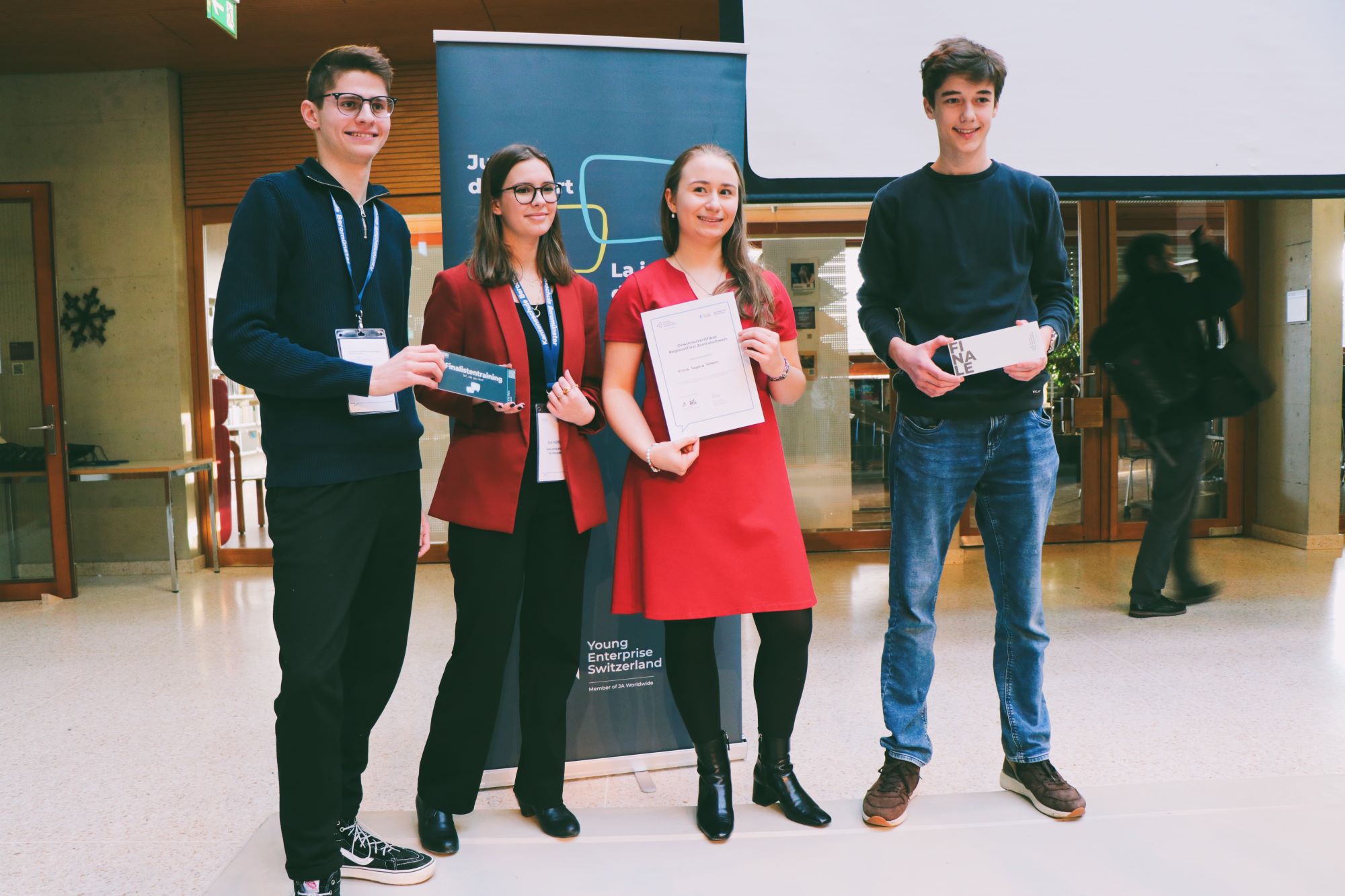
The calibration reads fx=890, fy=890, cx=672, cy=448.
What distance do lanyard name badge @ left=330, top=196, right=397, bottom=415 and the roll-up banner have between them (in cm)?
60

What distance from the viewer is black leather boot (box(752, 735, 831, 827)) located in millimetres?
2146

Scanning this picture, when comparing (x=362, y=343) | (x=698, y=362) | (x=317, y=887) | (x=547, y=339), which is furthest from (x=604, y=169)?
(x=317, y=887)

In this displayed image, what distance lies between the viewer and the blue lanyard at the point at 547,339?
210cm

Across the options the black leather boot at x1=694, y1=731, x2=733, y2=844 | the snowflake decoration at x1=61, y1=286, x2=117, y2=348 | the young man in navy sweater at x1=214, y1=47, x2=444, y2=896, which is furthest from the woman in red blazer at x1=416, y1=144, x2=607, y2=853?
the snowflake decoration at x1=61, y1=286, x2=117, y2=348

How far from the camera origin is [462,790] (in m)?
2.11

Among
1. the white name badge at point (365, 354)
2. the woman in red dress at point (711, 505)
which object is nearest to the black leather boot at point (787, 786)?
the woman in red dress at point (711, 505)

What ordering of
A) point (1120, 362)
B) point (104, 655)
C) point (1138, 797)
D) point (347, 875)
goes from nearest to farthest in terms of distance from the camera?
point (347, 875), point (1138, 797), point (1120, 362), point (104, 655)

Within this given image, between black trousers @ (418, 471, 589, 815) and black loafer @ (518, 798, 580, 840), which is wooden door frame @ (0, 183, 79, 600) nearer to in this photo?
black trousers @ (418, 471, 589, 815)

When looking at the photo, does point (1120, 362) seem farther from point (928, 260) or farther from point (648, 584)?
point (648, 584)

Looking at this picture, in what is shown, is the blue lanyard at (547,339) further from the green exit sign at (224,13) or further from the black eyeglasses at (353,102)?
the green exit sign at (224,13)

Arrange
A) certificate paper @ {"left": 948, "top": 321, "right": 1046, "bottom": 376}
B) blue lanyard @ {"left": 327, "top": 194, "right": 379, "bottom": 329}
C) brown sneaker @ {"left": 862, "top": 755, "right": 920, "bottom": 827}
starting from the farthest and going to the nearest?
brown sneaker @ {"left": 862, "top": 755, "right": 920, "bottom": 827} → certificate paper @ {"left": 948, "top": 321, "right": 1046, "bottom": 376} → blue lanyard @ {"left": 327, "top": 194, "right": 379, "bottom": 329}

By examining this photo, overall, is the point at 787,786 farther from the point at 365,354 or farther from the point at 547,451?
the point at 365,354

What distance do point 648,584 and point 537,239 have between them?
86 cm

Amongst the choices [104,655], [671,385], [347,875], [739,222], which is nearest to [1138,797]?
[671,385]
